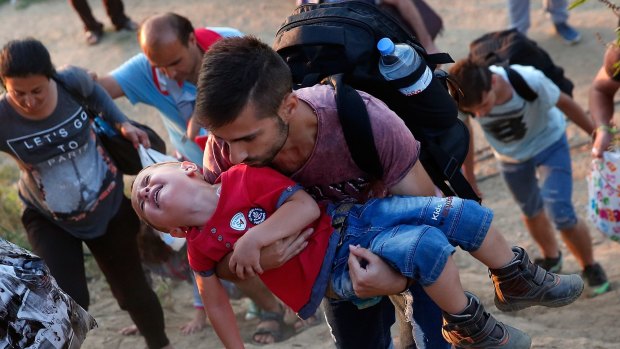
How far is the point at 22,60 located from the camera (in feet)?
13.8

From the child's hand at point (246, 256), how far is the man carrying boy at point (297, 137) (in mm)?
249

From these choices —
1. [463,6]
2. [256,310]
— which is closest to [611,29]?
[463,6]

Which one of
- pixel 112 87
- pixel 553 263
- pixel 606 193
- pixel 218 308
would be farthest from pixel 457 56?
pixel 218 308

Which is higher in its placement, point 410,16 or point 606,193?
point 410,16

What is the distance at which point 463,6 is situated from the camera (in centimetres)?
1105

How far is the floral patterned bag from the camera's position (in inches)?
194

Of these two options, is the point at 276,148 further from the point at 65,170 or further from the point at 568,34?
the point at 568,34

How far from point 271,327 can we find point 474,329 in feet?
8.81

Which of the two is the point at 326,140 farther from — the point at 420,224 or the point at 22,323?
the point at 22,323

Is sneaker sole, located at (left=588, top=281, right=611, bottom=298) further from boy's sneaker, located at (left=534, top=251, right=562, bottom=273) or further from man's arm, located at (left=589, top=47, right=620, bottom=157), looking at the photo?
man's arm, located at (left=589, top=47, right=620, bottom=157)

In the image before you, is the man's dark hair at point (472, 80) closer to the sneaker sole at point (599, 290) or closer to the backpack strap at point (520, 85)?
the backpack strap at point (520, 85)

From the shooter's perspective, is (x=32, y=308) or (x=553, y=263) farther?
(x=553, y=263)

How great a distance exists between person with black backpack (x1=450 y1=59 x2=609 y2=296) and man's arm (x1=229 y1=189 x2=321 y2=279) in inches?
85.9

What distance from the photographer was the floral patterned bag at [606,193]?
493 centimetres
